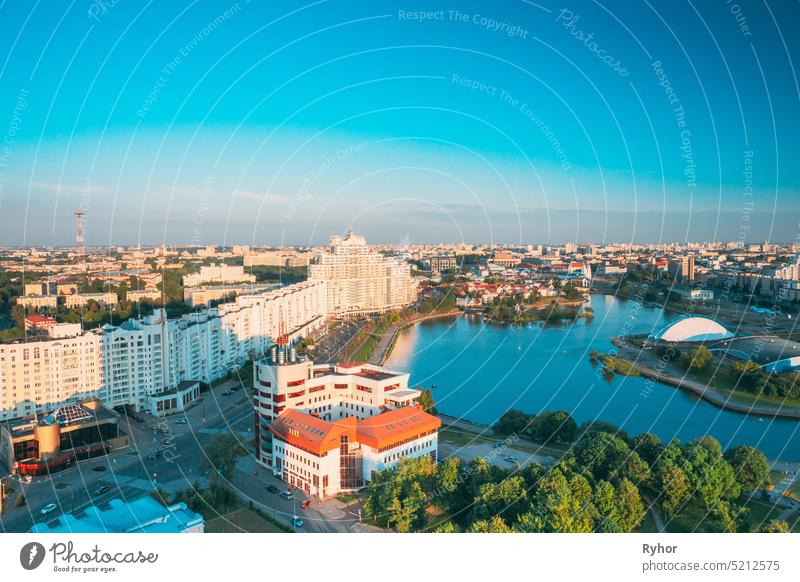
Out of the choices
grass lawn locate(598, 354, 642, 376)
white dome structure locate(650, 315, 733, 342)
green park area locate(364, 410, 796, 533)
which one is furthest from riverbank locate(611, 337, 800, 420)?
green park area locate(364, 410, 796, 533)

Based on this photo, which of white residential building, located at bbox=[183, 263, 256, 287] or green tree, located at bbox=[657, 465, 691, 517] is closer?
green tree, located at bbox=[657, 465, 691, 517]

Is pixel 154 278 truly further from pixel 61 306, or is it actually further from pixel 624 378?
pixel 624 378

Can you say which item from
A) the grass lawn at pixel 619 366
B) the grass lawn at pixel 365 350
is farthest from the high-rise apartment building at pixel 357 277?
the grass lawn at pixel 619 366

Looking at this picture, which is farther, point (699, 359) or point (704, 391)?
point (699, 359)

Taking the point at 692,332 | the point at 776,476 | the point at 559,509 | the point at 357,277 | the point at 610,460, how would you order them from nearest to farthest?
the point at 559,509
the point at 610,460
the point at 776,476
the point at 692,332
the point at 357,277

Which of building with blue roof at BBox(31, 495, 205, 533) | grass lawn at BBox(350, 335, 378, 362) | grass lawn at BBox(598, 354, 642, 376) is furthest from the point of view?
grass lawn at BBox(350, 335, 378, 362)

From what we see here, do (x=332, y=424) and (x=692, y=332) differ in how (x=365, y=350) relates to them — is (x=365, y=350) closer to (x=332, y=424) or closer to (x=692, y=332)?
(x=332, y=424)

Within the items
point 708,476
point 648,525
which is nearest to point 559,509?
point 648,525

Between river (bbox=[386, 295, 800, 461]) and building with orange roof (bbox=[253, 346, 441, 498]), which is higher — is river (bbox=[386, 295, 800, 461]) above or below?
below

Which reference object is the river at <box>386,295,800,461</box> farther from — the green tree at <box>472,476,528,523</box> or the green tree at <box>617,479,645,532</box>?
the green tree at <box>472,476,528,523</box>
